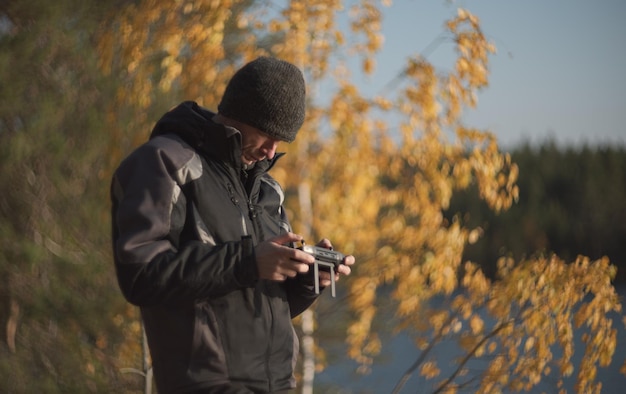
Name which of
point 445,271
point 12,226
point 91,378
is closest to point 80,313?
point 91,378

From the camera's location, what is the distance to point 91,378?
191 inches

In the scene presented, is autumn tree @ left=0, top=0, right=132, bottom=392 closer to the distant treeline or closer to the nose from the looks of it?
the nose

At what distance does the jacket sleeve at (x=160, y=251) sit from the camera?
72.9 inches

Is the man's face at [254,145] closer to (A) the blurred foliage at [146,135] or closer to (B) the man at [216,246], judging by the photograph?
(B) the man at [216,246]

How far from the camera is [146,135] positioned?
14.9 feet

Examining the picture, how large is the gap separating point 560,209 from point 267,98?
22.0 meters

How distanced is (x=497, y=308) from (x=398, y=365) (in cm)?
1273

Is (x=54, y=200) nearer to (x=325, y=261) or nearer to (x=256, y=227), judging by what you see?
(x=256, y=227)

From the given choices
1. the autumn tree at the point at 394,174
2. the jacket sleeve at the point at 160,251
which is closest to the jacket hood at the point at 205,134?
the jacket sleeve at the point at 160,251

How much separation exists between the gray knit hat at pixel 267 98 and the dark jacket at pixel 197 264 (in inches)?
Result: 2.8

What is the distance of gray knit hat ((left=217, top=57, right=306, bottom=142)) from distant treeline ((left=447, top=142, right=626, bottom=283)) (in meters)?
18.3

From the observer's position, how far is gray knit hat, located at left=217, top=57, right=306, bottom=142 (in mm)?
2059

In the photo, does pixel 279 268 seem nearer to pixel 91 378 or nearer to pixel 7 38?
pixel 91 378


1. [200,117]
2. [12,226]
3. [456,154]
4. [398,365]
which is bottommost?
[398,365]
